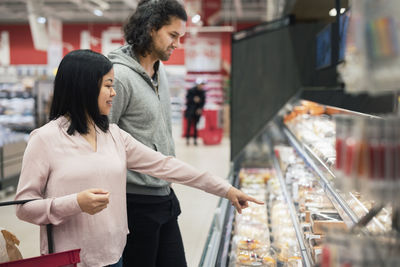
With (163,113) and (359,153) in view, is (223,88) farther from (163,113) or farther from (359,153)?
(359,153)

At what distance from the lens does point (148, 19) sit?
209cm

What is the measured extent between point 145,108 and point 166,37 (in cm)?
34

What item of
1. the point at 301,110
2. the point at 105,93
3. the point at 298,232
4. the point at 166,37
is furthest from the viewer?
the point at 301,110

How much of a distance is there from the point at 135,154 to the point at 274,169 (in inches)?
123

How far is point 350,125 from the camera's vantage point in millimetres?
897

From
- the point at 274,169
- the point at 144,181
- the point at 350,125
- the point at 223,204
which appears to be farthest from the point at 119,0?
the point at 350,125

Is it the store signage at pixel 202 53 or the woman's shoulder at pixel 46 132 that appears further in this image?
the store signage at pixel 202 53

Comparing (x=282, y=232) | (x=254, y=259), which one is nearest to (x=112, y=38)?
(x=282, y=232)

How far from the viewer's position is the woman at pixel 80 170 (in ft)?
5.12

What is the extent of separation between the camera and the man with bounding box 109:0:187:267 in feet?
6.76

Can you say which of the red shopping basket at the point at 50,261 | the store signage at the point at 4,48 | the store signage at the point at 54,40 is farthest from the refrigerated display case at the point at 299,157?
the store signage at the point at 4,48

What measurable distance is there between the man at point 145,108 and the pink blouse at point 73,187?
0.89ft

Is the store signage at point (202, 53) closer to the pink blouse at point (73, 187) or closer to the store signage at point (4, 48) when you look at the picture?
the store signage at point (4, 48)

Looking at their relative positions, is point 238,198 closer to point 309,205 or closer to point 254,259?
point 254,259
